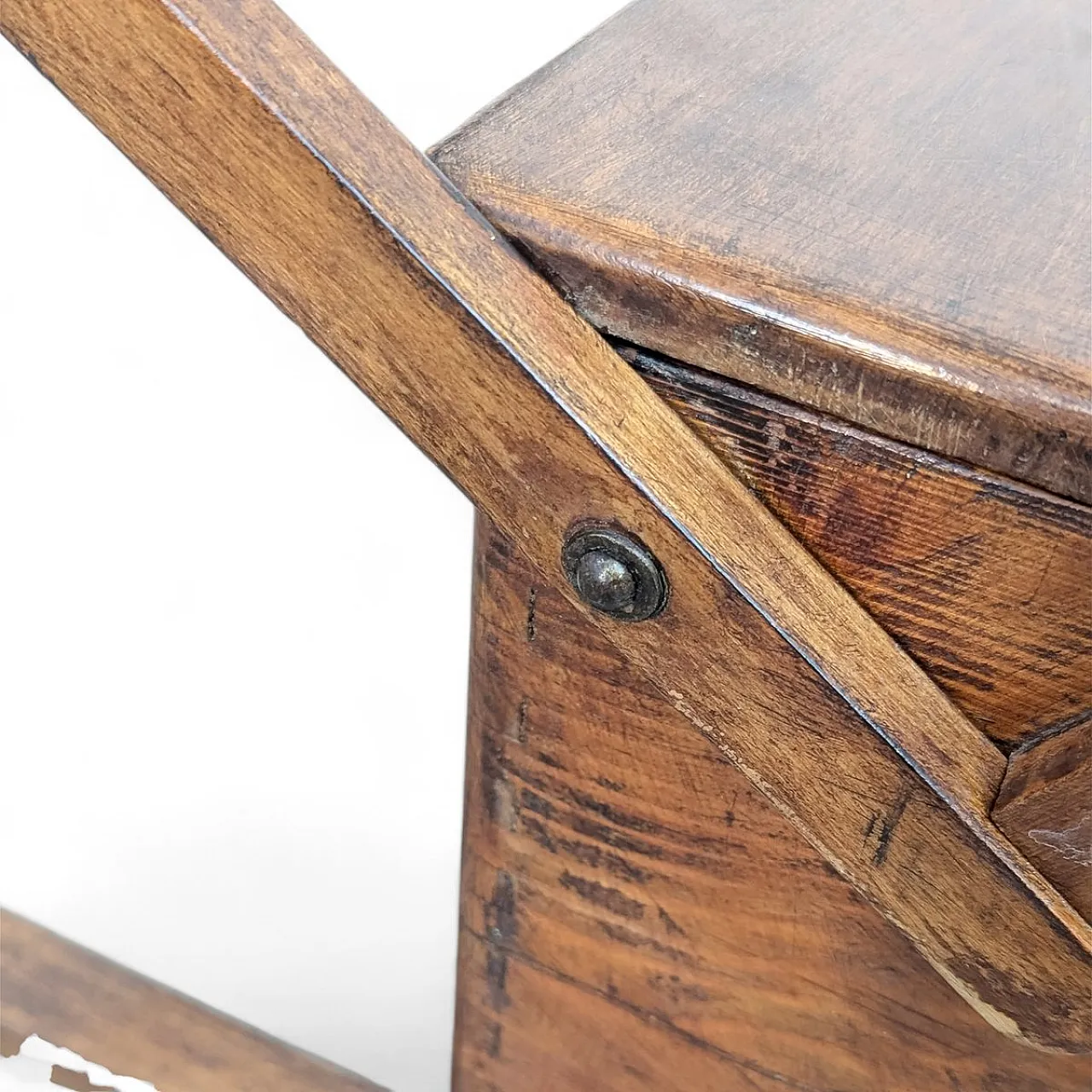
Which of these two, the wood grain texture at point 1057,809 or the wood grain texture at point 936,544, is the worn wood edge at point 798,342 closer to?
the wood grain texture at point 936,544

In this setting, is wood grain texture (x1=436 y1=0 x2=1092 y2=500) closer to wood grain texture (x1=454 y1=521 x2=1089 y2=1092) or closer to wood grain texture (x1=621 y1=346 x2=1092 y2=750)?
wood grain texture (x1=621 y1=346 x2=1092 y2=750)

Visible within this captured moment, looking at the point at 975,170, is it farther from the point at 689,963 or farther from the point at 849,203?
the point at 689,963

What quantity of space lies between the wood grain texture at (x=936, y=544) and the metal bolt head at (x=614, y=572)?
66mm

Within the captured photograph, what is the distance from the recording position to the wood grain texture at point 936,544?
0.58 metres

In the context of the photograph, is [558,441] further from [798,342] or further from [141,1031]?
[141,1031]

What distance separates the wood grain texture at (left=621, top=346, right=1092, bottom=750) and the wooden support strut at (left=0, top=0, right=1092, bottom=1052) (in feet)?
0.06

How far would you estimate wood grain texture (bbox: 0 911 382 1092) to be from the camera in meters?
1.08

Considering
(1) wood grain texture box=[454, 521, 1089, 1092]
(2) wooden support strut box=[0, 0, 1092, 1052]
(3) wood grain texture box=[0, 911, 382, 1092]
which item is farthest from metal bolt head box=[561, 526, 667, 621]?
(3) wood grain texture box=[0, 911, 382, 1092]

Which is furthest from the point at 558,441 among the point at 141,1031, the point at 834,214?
the point at 141,1031

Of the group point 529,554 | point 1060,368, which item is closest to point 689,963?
point 529,554

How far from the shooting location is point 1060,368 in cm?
54

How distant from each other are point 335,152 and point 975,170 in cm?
30

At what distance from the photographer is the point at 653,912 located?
0.81 m

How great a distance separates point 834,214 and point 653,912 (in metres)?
0.41
